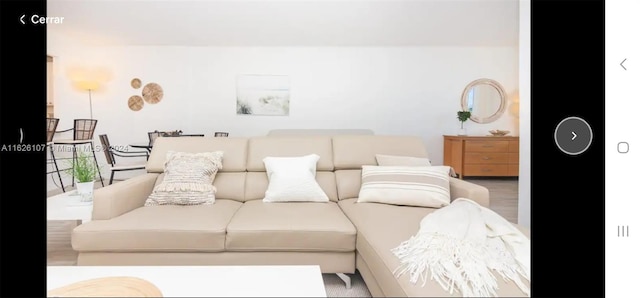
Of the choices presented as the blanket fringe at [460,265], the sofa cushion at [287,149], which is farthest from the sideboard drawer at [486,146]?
the sofa cushion at [287,149]

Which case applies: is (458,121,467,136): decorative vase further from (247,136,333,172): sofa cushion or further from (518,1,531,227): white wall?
(247,136,333,172): sofa cushion

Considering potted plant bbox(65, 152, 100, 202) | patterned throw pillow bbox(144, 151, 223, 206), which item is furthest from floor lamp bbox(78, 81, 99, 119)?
patterned throw pillow bbox(144, 151, 223, 206)

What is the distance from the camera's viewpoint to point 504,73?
0.58m

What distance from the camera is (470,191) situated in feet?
2.08

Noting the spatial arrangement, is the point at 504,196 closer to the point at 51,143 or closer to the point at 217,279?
the point at 217,279

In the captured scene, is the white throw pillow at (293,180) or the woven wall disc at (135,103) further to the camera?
the white throw pillow at (293,180)

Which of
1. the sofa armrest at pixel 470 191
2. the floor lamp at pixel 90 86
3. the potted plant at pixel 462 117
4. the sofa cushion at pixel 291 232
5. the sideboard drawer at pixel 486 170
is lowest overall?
the sofa cushion at pixel 291 232

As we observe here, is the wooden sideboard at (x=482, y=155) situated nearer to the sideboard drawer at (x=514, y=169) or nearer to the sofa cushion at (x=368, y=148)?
the sideboard drawer at (x=514, y=169)

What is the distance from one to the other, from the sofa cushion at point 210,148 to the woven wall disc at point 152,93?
0.93ft

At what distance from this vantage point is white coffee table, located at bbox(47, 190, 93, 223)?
54cm

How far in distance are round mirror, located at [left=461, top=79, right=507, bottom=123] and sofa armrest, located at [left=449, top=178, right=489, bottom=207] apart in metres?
0.14

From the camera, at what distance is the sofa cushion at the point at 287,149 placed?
124 centimetres
